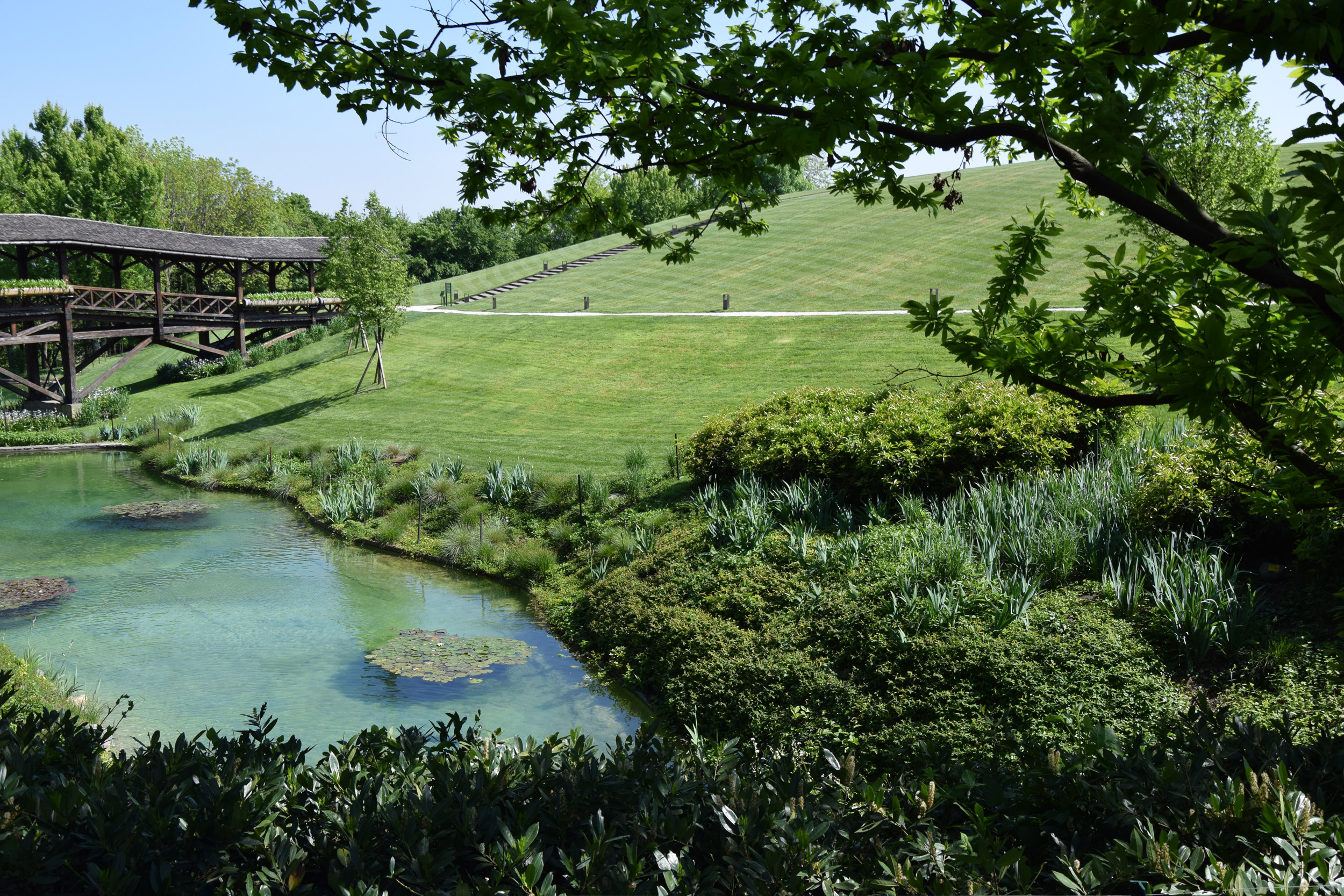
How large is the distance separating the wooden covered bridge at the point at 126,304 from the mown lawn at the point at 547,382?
2389mm

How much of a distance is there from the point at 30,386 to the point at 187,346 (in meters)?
6.68

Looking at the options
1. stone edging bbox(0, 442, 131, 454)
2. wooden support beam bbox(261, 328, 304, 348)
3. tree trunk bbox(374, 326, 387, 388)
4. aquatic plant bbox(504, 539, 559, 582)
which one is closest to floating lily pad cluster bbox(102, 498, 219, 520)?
stone edging bbox(0, 442, 131, 454)

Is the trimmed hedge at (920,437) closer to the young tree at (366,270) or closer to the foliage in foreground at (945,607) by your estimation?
the foliage in foreground at (945,607)

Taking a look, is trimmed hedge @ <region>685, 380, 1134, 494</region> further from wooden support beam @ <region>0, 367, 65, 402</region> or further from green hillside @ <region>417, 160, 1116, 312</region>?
wooden support beam @ <region>0, 367, 65, 402</region>

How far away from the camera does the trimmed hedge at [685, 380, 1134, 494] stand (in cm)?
1120

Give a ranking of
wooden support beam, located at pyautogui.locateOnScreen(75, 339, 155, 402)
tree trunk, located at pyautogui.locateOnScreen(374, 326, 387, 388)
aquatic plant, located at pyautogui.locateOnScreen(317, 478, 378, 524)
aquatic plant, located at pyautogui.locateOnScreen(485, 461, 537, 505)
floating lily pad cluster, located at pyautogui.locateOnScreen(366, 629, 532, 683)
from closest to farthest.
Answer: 1. floating lily pad cluster, located at pyautogui.locateOnScreen(366, 629, 532, 683)
2. aquatic plant, located at pyautogui.locateOnScreen(485, 461, 537, 505)
3. aquatic plant, located at pyautogui.locateOnScreen(317, 478, 378, 524)
4. tree trunk, located at pyautogui.locateOnScreen(374, 326, 387, 388)
5. wooden support beam, located at pyautogui.locateOnScreen(75, 339, 155, 402)

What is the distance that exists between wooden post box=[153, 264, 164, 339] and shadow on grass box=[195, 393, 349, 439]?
8.38 m

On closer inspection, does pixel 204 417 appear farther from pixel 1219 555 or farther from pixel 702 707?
pixel 1219 555

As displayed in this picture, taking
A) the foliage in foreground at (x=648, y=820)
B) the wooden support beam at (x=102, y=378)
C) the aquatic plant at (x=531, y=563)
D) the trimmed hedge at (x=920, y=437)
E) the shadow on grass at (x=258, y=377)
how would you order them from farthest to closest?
the shadow on grass at (x=258, y=377), the wooden support beam at (x=102, y=378), the aquatic plant at (x=531, y=563), the trimmed hedge at (x=920, y=437), the foliage in foreground at (x=648, y=820)

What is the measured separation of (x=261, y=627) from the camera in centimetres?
1170

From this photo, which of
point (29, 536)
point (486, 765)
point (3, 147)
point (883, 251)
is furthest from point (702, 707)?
point (3, 147)

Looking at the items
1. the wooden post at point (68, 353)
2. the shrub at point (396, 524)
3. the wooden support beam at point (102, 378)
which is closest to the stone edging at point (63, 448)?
the wooden post at point (68, 353)

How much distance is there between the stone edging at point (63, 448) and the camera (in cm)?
2519

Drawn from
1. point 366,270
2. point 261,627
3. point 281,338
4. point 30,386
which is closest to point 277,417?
point 366,270
